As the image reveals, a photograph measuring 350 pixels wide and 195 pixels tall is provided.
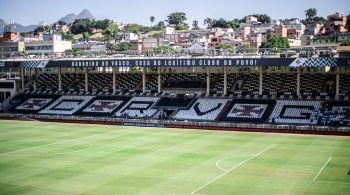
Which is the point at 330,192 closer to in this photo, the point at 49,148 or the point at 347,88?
the point at 49,148

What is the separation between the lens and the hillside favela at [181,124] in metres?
24.0

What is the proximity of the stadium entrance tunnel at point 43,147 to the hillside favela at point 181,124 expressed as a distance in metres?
0.07

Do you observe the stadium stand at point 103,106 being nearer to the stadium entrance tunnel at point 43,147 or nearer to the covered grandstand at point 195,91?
the covered grandstand at point 195,91

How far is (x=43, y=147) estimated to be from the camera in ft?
111

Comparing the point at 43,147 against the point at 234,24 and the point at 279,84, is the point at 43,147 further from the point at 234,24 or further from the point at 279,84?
the point at 234,24

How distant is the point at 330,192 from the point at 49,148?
19958mm

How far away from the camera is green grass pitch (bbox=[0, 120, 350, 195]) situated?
22438 millimetres

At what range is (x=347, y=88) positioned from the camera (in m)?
48.1

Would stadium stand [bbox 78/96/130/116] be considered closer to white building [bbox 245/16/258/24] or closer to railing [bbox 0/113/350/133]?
railing [bbox 0/113/350/133]

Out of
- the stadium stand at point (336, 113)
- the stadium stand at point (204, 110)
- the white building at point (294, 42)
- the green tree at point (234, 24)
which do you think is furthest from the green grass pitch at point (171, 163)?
the green tree at point (234, 24)

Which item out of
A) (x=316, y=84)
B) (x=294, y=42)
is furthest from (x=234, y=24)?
(x=316, y=84)

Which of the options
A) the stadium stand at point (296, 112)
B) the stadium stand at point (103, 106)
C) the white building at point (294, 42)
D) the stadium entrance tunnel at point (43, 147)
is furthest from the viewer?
the white building at point (294, 42)

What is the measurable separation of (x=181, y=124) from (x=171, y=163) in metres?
18.6

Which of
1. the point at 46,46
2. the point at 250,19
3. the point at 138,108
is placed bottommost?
the point at 138,108
